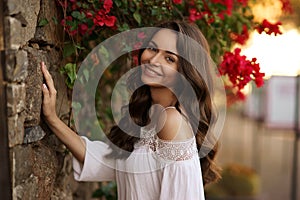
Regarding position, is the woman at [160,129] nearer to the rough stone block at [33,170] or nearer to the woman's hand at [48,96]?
the woman's hand at [48,96]

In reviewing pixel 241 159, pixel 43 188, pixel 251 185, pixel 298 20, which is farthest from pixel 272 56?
pixel 241 159

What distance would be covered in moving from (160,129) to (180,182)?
0.24 m

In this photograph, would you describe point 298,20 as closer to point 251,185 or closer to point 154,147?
point 251,185

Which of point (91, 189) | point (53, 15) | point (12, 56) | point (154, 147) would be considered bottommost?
point (91, 189)

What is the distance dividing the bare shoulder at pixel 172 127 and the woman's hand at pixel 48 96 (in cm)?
45

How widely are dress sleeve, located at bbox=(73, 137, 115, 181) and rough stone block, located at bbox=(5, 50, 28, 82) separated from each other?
2.16 feet

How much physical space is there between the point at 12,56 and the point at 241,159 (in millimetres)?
11729

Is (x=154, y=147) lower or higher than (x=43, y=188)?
higher

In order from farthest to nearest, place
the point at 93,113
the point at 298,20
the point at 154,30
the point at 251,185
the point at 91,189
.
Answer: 1. the point at 251,185
2. the point at 298,20
3. the point at 91,189
4. the point at 93,113
5. the point at 154,30

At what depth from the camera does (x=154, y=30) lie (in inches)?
93.5

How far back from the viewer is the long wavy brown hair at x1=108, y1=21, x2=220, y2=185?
2.23m

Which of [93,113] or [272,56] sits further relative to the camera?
[272,56]

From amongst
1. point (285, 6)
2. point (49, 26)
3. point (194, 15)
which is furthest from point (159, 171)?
point (285, 6)

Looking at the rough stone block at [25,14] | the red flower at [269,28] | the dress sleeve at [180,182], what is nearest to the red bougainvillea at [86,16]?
the rough stone block at [25,14]
